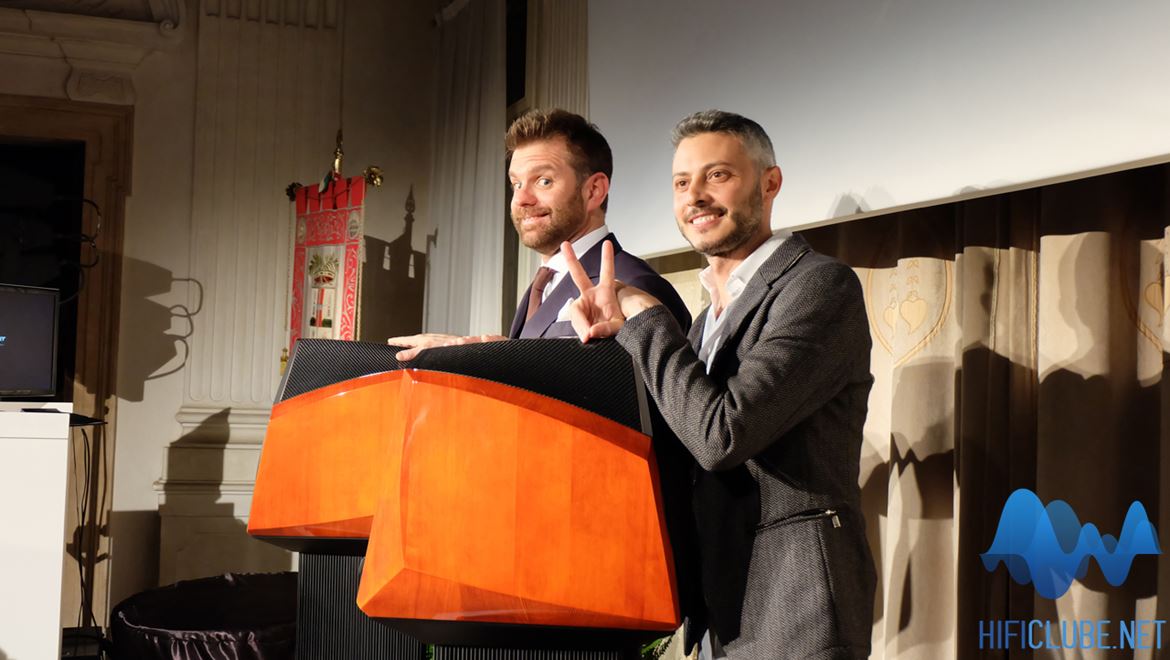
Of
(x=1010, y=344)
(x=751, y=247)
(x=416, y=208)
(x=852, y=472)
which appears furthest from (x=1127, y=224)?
(x=416, y=208)

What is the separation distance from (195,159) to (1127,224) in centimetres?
421

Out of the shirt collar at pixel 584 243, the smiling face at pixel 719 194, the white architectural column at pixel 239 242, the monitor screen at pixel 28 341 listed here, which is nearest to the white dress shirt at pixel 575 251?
the shirt collar at pixel 584 243

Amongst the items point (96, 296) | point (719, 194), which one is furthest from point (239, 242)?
point (719, 194)

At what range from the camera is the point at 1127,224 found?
1889mm

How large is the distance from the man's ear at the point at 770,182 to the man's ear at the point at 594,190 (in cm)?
34

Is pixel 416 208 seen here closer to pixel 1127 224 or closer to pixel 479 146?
pixel 479 146

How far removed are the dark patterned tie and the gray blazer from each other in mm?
491

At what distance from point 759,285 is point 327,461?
1.88 feet

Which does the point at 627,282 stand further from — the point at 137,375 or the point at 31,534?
the point at 137,375

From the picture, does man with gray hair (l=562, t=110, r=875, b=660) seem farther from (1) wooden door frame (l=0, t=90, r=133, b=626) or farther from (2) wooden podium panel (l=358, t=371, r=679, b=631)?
(1) wooden door frame (l=0, t=90, r=133, b=626)

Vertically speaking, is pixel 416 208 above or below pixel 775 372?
above

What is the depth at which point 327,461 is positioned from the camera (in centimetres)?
91

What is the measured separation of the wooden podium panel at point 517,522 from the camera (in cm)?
71

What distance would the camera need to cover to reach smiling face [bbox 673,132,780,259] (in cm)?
137
